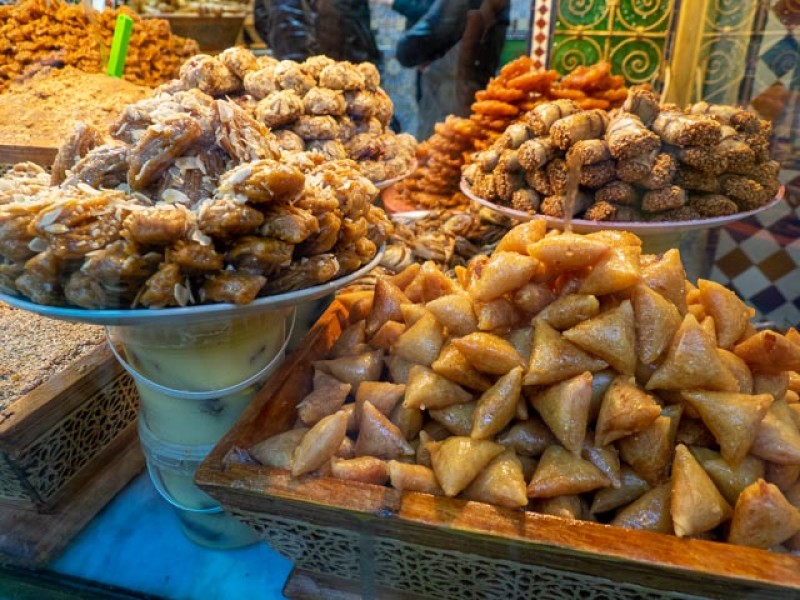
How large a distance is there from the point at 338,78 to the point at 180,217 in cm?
93

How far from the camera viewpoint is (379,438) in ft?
2.59

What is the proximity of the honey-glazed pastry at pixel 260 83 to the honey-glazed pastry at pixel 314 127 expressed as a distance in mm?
113

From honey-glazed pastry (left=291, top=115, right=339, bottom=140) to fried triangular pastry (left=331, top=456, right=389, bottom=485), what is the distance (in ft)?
3.02

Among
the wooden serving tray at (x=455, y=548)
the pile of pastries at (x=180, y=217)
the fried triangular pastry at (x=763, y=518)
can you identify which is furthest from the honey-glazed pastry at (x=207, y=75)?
the fried triangular pastry at (x=763, y=518)

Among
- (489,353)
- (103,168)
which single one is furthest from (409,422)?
(103,168)

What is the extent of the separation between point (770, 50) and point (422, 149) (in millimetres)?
1010

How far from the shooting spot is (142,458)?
1.14m

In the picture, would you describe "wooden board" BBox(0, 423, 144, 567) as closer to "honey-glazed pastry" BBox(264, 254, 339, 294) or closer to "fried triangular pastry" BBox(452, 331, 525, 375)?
"honey-glazed pastry" BBox(264, 254, 339, 294)

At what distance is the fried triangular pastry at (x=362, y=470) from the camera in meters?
0.73

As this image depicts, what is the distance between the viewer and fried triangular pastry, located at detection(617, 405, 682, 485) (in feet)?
2.33

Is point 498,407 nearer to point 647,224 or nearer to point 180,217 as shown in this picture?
point 180,217

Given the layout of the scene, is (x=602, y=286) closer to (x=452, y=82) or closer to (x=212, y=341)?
(x=212, y=341)

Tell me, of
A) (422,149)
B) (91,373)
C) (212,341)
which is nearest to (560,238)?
(212,341)

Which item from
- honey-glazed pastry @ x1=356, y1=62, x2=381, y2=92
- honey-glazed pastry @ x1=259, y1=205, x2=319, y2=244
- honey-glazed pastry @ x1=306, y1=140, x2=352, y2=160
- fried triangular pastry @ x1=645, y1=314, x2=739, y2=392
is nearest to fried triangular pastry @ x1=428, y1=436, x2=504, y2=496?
fried triangular pastry @ x1=645, y1=314, x2=739, y2=392
